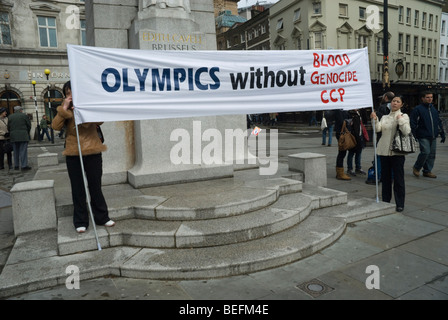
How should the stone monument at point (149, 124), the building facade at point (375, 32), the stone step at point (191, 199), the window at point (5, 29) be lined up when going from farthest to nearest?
1. the building facade at point (375, 32)
2. the window at point (5, 29)
3. the stone monument at point (149, 124)
4. the stone step at point (191, 199)

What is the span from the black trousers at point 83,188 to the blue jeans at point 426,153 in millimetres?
7379

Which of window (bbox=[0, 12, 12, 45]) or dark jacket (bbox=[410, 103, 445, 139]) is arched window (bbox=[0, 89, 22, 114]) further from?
dark jacket (bbox=[410, 103, 445, 139])

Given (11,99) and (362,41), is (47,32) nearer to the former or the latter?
(11,99)

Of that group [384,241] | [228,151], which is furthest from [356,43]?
[384,241]

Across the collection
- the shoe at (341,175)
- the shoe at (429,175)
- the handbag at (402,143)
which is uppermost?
the handbag at (402,143)

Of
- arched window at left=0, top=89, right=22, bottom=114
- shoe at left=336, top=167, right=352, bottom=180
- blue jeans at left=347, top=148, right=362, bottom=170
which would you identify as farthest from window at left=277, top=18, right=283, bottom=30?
shoe at left=336, top=167, right=352, bottom=180

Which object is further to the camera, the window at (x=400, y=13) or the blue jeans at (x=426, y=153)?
the window at (x=400, y=13)

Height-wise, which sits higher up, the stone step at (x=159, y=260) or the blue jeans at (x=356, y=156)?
the blue jeans at (x=356, y=156)

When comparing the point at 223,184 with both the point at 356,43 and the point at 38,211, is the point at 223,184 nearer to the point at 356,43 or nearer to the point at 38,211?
the point at 38,211

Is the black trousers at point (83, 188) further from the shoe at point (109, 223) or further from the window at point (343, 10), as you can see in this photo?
the window at point (343, 10)

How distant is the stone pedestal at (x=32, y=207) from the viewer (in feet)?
15.2

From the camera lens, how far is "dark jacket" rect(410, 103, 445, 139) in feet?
25.7

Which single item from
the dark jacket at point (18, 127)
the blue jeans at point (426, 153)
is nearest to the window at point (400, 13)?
the blue jeans at point (426, 153)

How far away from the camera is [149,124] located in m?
5.93
